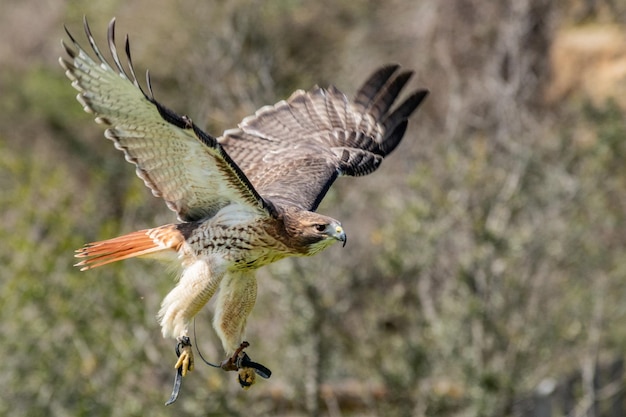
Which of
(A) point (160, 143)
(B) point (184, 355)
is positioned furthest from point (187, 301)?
(A) point (160, 143)

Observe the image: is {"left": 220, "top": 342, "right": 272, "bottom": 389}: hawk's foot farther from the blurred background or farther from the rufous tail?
the blurred background

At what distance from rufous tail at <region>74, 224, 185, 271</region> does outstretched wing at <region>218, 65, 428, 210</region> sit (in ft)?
3.21

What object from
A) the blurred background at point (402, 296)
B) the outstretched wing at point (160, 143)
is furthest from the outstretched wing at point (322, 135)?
the blurred background at point (402, 296)

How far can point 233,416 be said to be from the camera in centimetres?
1066

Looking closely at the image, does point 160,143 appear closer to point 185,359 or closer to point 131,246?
point 131,246

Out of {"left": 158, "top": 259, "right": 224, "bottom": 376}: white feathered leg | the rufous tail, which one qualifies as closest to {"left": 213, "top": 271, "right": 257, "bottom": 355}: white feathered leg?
{"left": 158, "top": 259, "right": 224, "bottom": 376}: white feathered leg

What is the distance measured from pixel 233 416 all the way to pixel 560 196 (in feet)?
13.2

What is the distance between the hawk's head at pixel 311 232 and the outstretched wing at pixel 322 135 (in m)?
1.07

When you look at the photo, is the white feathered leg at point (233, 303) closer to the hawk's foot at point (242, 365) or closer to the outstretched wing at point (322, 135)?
the hawk's foot at point (242, 365)

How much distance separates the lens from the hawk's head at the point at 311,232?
259 inches

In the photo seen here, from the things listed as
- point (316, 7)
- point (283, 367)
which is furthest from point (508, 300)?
point (316, 7)

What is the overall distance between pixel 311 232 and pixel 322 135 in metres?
2.36

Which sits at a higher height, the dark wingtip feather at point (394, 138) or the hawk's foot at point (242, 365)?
the dark wingtip feather at point (394, 138)

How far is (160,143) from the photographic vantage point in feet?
21.7
